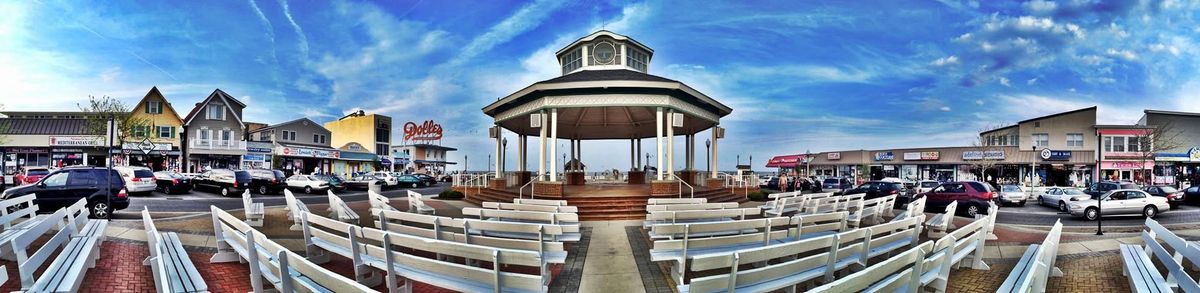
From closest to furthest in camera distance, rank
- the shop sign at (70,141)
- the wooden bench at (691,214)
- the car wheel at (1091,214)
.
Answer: the wooden bench at (691,214) < the car wheel at (1091,214) < the shop sign at (70,141)

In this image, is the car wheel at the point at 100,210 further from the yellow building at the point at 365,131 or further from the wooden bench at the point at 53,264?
the yellow building at the point at 365,131

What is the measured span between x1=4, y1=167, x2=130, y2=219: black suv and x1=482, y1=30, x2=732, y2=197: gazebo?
10.8 metres

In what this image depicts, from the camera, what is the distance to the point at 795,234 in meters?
6.26

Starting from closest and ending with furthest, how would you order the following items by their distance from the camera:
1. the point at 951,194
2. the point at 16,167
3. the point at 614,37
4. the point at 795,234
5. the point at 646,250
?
the point at 795,234, the point at 646,250, the point at 951,194, the point at 614,37, the point at 16,167

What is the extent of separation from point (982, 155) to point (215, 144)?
62.8 metres

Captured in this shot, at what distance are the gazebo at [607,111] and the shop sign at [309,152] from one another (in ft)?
104

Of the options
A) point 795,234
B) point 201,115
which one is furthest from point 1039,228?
point 201,115

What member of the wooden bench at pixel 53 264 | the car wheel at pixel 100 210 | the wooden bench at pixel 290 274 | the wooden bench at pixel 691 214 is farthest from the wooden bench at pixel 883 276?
the car wheel at pixel 100 210

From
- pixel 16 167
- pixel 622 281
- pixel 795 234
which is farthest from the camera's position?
pixel 16 167

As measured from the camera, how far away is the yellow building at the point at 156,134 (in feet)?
120

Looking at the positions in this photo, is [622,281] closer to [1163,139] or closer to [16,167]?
[16,167]

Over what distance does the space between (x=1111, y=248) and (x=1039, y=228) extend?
4302 mm

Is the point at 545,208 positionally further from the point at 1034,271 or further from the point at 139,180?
the point at 139,180

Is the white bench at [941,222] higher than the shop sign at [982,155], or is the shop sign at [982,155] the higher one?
the shop sign at [982,155]
